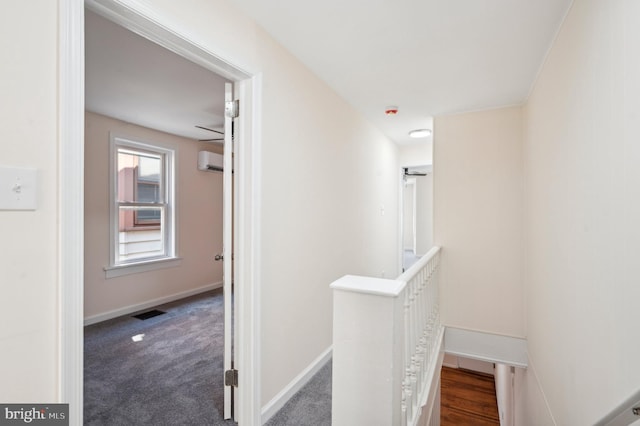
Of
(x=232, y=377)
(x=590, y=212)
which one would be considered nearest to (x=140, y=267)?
(x=232, y=377)

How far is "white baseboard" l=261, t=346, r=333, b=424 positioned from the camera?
186 centimetres

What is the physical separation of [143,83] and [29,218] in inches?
86.4

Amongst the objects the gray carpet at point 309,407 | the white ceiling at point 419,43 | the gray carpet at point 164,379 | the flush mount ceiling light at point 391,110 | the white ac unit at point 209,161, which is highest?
the white ceiling at point 419,43

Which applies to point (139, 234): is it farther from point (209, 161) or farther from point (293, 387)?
point (293, 387)

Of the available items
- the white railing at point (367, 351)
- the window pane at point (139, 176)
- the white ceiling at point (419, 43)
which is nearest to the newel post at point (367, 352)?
the white railing at point (367, 351)

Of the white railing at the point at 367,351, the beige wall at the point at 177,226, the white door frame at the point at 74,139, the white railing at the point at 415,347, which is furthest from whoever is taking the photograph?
the beige wall at the point at 177,226

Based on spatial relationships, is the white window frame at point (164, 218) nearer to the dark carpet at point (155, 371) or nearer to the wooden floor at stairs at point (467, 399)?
the dark carpet at point (155, 371)

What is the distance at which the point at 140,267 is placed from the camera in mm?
3926

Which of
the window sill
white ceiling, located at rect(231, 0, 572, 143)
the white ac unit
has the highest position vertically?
white ceiling, located at rect(231, 0, 572, 143)

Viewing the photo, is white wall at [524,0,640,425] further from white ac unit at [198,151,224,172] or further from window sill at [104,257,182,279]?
window sill at [104,257,182,279]

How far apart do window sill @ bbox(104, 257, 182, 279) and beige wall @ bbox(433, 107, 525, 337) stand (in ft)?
11.8

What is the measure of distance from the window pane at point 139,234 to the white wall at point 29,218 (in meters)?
3.27

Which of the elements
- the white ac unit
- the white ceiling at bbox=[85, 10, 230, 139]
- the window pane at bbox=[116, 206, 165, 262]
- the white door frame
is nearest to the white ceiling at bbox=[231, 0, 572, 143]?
the white door frame

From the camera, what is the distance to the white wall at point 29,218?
33.9 inches
